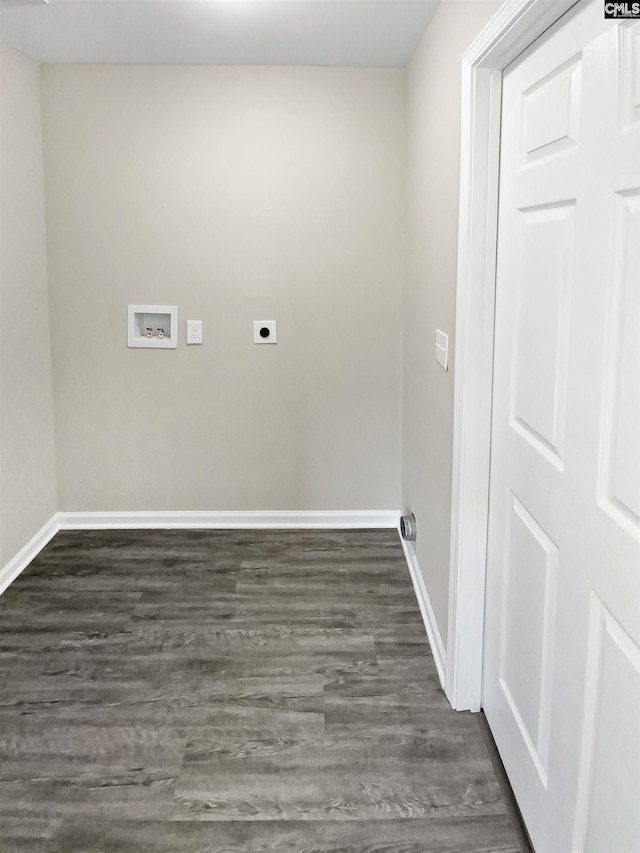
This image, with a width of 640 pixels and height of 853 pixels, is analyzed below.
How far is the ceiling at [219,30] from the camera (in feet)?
8.51

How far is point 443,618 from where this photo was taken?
2.46m

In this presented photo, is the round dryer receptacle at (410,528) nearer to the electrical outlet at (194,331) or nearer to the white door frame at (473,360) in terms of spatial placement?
the white door frame at (473,360)

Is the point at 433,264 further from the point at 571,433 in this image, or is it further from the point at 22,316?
the point at 22,316

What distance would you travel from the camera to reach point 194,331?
3596 mm

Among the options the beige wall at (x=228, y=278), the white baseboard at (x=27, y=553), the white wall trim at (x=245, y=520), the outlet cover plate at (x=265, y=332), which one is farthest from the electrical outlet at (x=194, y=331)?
the white baseboard at (x=27, y=553)

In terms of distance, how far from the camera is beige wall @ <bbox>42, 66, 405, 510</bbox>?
3.40m

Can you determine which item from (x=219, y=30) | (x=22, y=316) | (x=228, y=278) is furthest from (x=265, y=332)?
(x=219, y=30)

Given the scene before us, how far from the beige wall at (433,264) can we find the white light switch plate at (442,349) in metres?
0.03

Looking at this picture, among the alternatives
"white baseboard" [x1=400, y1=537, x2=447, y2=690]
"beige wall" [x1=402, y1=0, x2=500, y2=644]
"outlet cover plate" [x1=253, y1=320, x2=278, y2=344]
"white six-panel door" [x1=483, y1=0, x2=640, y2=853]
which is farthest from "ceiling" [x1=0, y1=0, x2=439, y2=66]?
"white baseboard" [x1=400, y1=537, x2=447, y2=690]

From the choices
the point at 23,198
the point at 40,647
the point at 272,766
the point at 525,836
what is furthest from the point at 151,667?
the point at 23,198

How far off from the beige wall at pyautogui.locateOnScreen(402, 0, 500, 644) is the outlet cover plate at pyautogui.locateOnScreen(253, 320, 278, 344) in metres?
0.66

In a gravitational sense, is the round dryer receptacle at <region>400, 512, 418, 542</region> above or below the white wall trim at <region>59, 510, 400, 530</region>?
above

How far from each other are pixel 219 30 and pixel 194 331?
52.7 inches

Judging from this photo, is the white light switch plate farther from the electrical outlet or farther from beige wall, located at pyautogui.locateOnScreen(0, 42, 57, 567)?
beige wall, located at pyautogui.locateOnScreen(0, 42, 57, 567)
